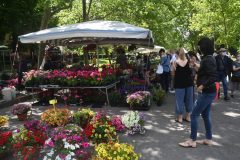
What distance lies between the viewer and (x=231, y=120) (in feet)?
30.0

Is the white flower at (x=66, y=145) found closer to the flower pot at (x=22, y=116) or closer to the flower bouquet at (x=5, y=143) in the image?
the flower bouquet at (x=5, y=143)

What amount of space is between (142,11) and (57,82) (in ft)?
39.1

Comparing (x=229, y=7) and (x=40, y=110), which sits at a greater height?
(x=229, y=7)

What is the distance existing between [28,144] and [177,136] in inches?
128

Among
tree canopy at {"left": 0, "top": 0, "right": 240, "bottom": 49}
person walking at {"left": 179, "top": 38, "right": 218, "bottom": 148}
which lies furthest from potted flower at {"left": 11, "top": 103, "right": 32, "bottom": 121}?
tree canopy at {"left": 0, "top": 0, "right": 240, "bottom": 49}

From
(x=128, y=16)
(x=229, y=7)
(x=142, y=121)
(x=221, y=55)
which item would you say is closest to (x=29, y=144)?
(x=142, y=121)

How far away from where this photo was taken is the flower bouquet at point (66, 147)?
5.30 metres

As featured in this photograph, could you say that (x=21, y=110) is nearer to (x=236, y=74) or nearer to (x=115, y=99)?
(x=115, y=99)

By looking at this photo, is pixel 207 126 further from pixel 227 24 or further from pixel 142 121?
pixel 227 24

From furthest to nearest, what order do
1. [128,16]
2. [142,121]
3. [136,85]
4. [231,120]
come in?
[128,16] < [136,85] < [231,120] < [142,121]

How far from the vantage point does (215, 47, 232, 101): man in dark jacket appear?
11.7 metres

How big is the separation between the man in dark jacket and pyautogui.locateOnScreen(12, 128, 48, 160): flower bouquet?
738cm

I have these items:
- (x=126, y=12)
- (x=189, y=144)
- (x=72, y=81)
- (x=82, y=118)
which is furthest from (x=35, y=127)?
(x=126, y=12)

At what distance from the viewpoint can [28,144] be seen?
5.98 m
